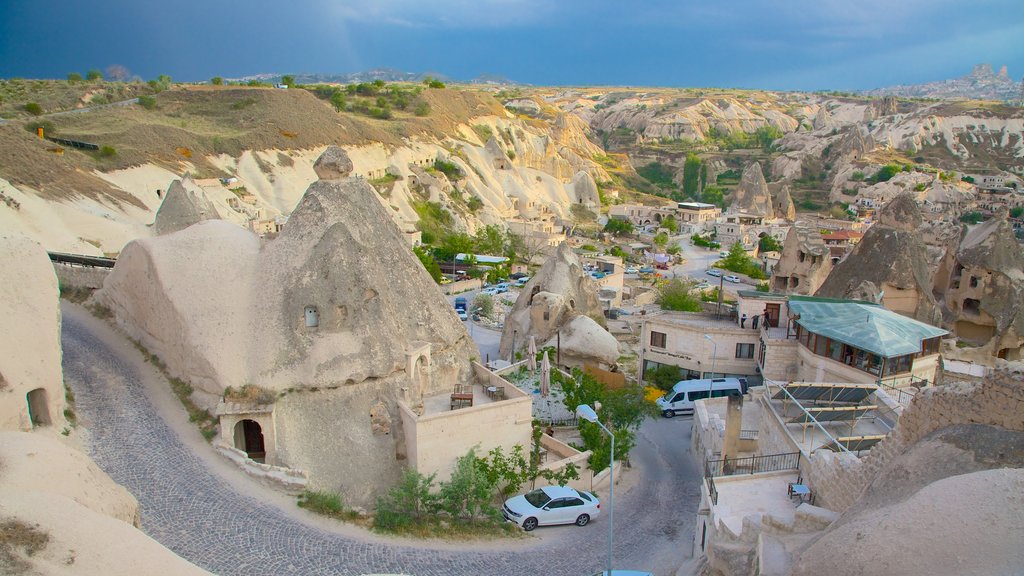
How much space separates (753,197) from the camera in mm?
88688

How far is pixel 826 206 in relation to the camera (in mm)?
99750

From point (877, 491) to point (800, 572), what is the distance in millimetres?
2450

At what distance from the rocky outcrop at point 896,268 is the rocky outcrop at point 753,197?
5566cm

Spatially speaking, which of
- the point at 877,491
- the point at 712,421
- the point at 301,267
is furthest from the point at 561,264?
the point at 877,491

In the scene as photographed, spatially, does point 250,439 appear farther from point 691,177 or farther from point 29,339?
point 691,177

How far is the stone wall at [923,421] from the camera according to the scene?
10312 millimetres

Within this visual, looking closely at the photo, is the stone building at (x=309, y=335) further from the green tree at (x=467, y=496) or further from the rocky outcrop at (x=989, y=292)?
the rocky outcrop at (x=989, y=292)

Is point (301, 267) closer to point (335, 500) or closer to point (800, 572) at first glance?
point (335, 500)

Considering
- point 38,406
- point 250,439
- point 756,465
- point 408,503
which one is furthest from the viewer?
point 250,439

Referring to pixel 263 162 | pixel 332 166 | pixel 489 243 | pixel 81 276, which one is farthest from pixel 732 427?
pixel 263 162

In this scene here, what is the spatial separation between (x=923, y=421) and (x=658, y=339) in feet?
58.1

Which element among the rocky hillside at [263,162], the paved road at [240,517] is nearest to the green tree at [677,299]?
the paved road at [240,517]

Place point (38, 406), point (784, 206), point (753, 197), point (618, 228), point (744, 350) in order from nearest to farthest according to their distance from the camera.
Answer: point (38, 406) → point (744, 350) → point (618, 228) → point (784, 206) → point (753, 197)

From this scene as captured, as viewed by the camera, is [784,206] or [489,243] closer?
[489,243]
